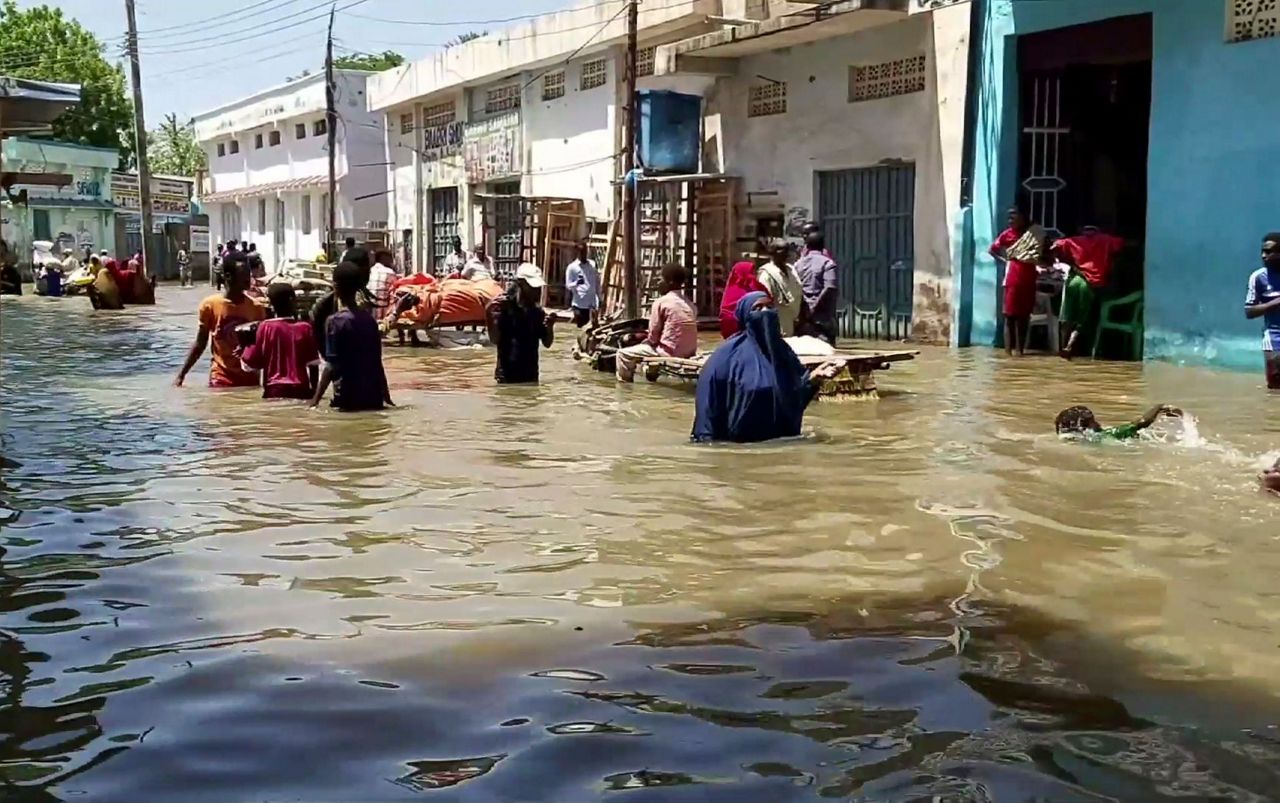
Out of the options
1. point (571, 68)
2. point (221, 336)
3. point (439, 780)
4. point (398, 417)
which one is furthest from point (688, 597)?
point (571, 68)

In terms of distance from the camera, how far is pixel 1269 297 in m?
10.3

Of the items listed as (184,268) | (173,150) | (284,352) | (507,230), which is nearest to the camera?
(284,352)

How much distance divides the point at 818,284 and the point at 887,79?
18.0ft

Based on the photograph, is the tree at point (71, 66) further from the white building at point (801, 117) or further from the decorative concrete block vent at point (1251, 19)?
the decorative concrete block vent at point (1251, 19)

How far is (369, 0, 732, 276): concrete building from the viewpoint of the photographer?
23156 millimetres

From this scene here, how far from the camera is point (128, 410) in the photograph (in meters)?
10.6

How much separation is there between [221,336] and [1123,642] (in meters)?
8.20

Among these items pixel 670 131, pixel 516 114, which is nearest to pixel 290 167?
pixel 516 114

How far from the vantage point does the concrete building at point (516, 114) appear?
76.0 ft

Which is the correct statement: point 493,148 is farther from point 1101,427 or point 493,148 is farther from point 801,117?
point 1101,427

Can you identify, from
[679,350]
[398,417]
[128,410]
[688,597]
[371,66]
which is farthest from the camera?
[371,66]

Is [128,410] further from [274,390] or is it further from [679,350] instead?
[679,350]

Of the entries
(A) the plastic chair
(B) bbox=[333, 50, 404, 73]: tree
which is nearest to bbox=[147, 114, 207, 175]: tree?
(B) bbox=[333, 50, 404, 73]: tree

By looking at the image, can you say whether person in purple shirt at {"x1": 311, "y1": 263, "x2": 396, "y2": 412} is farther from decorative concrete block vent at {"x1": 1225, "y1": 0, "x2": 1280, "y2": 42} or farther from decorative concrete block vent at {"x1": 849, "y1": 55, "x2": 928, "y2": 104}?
decorative concrete block vent at {"x1": 849, "y1": 55, "x2": 928, "y2": 104}
